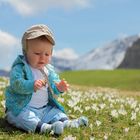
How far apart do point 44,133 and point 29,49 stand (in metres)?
1.67

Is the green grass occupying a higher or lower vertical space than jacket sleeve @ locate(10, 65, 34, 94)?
higher

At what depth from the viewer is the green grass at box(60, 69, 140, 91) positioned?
57041 millimetres

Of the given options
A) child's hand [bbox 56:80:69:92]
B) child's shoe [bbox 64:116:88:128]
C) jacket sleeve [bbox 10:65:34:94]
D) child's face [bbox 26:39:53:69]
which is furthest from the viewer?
child's shoe [bbox 64:116:88:128]

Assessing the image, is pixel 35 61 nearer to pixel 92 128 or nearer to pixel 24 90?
pixel 24 90

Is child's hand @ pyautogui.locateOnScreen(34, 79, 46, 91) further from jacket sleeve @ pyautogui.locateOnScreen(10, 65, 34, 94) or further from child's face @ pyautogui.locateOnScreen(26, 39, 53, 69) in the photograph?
child's face @ pyautogui.locateOnScreen(26, 39, 53, 69)

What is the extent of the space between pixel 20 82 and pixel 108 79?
55990 mm

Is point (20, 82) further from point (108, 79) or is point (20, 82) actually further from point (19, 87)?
point (108, 79)

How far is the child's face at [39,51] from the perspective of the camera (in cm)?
978

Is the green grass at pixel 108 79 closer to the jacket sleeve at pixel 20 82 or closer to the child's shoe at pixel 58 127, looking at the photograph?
the jacket sleeve at pixel 20 82

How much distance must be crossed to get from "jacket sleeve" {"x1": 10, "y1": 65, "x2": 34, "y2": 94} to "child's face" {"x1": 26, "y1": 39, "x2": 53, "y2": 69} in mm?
316

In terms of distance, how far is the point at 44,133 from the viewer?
974cm

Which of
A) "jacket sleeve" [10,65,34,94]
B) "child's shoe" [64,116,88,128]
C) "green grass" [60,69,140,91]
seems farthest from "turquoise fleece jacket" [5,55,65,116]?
"green grass" [60,69,140,91]

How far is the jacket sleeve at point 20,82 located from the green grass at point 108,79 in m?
42.5

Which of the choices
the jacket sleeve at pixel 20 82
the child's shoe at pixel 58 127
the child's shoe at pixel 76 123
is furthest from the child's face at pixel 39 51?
the child's shoe at pixel 76 123
